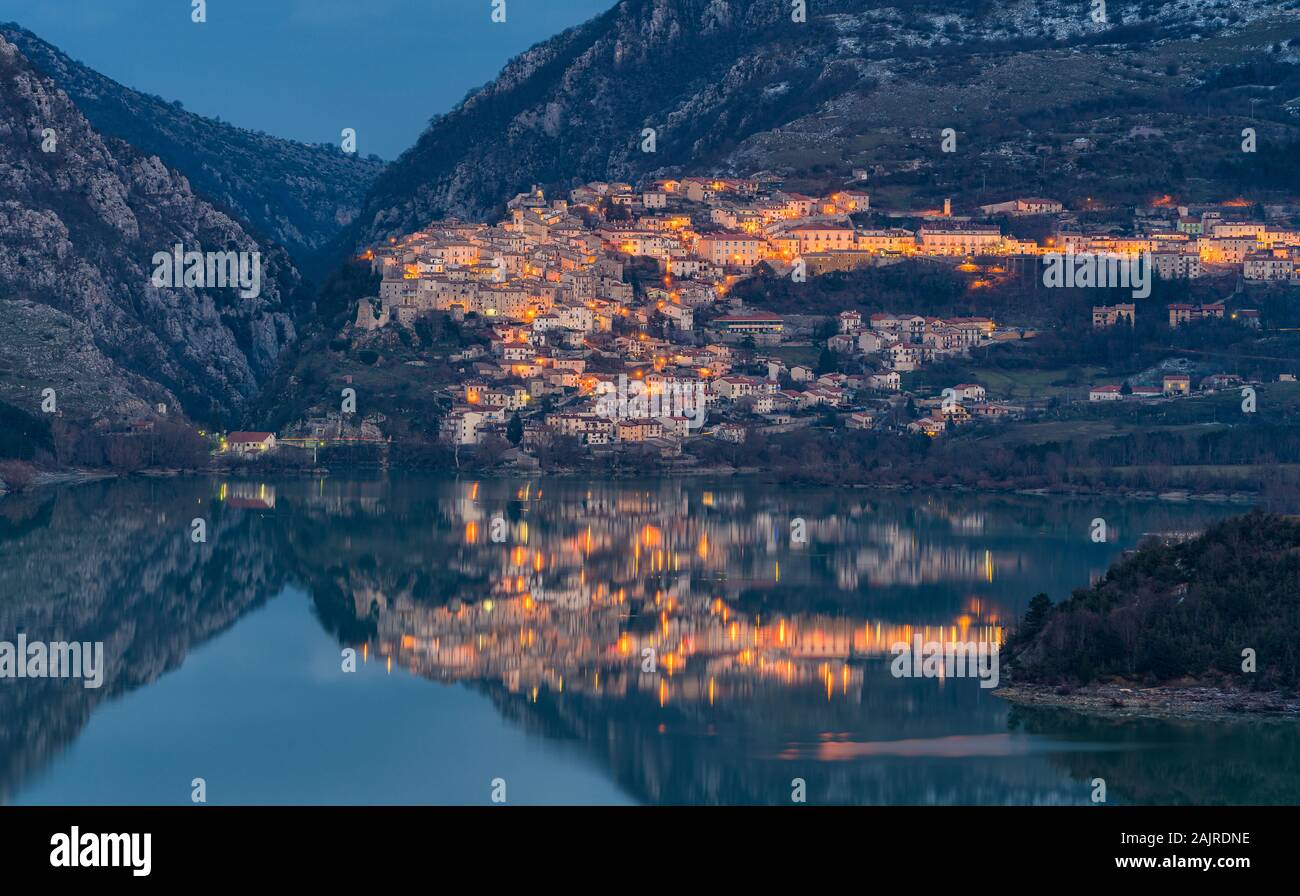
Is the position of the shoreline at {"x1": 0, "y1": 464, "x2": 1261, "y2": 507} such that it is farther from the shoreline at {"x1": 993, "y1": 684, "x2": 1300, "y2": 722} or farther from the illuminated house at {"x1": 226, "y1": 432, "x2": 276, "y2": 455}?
the shoreline at {"x1": 993, "y1": 684, "x2": 1300, "y2": 722}

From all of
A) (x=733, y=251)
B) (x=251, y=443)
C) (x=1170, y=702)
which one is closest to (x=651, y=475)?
(x=251, y=443)

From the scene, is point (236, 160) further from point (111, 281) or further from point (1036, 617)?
point (1036, 617)

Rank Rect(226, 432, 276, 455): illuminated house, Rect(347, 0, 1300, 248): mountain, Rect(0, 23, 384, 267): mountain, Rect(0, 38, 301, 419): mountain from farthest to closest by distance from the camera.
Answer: Rect(0, 23, 384, 267): mountain, Rect(347, 0, 1300, 248): mountain, Rect(0, 38, 301, 419): mountain, Rect(226, 432, 276, 455): illuminated house

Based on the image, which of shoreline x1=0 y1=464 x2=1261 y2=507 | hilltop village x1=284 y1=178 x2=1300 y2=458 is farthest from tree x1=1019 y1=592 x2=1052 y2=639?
hilltop village x1=284 y1=178 x2=1300 y2=458

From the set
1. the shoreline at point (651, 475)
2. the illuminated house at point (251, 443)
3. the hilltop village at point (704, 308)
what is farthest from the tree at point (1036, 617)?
the illuminated house at point (251, 443)

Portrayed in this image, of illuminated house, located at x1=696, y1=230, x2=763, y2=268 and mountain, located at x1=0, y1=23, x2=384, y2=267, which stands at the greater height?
mountain, located at x1=0, y1=23, x2=384, y2=267

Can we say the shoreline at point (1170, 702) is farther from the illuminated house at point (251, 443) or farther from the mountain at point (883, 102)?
the mountain at point (883, 102)
